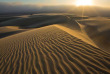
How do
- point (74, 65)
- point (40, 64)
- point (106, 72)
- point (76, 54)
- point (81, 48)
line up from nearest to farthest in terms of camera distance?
point (106, 72) < point (74, 65) < point (40, 64) < point (76, 54) < point (81, 48)

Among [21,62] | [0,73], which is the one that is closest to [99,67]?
[21,62]

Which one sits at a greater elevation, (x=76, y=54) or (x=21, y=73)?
(x=76, y=54)

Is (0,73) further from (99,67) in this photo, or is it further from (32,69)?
(99,67)

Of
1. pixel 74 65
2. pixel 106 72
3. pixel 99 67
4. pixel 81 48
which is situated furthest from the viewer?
pixel 81 48

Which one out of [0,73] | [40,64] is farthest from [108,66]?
[0,73]

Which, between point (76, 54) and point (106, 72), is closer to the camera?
point (106, 72)

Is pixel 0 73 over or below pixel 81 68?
below

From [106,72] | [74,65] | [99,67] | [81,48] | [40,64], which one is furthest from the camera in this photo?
[81,48]

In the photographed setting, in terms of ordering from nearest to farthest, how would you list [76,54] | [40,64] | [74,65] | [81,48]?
[74,65]
[40,64]
[76,54]
[81,48]

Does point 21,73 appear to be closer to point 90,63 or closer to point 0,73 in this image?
point 0,73

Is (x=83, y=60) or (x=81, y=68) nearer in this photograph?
(x=81, y=68)
